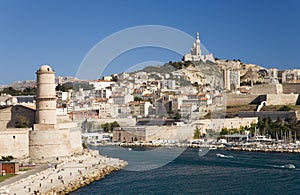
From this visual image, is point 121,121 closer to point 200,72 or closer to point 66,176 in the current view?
point 66,176

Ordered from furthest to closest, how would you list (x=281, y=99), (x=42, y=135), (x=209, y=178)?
(x=281, y=99), (x=42, y=135), (x=209, y=178)

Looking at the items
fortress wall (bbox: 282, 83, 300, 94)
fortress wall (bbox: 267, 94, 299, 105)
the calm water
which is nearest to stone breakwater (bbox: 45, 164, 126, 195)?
the calm water

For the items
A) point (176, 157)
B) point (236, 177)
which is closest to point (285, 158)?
point (176, 157)

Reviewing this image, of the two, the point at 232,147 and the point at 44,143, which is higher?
the point at 44,143

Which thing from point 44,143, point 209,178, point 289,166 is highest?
point 44,143

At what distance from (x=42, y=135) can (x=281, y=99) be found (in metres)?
21.5

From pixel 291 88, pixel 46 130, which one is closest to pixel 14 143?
pixel 46 130

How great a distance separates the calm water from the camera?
12289 millimetres

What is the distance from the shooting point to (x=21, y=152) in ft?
50.8

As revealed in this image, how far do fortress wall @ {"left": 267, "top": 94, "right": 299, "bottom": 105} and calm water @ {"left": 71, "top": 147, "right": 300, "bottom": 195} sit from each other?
1551 cm

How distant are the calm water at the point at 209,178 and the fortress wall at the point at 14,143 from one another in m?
2.75

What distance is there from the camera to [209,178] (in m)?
14.0

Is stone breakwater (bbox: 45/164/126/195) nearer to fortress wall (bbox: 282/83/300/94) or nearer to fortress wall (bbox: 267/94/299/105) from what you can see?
fortress wall (bbox: 267/94/299/105)

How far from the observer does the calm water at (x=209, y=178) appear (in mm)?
12289
